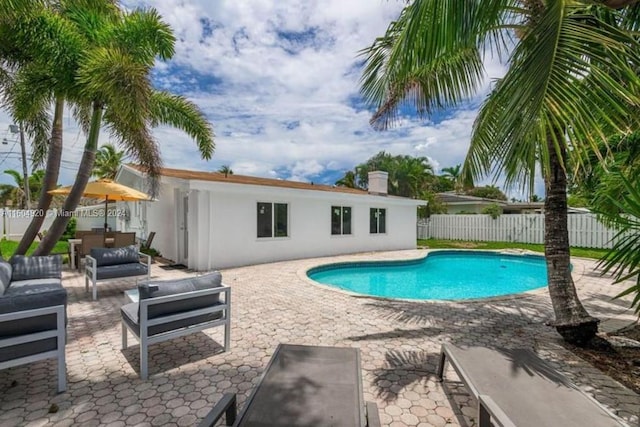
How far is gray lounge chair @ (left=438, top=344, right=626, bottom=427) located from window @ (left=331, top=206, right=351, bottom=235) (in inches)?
463

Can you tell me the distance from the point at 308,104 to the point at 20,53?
10.7m

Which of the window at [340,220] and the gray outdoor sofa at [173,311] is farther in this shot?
the window at [340,220]

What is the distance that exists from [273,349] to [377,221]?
13361 millimetres

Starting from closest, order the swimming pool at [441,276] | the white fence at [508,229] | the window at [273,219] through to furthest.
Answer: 1. the swimming pool at [441,276]
2. the window at [273,219]
3. the white fence at [508,229]

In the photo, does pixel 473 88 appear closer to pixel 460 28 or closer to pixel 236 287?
pixel 460 28

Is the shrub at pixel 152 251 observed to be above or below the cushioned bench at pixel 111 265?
below

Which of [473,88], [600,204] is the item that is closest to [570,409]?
[600,204]

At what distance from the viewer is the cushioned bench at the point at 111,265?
7.15 meters

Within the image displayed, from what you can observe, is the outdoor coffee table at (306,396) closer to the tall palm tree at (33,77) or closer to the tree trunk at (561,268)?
the tree trunk at (561,268)

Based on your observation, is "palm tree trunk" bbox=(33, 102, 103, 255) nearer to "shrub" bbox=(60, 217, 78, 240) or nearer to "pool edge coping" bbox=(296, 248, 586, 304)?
"pool edge coping" bbox=(296, 248, 586, 304)

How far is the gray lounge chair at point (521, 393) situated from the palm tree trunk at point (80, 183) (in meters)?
10.4

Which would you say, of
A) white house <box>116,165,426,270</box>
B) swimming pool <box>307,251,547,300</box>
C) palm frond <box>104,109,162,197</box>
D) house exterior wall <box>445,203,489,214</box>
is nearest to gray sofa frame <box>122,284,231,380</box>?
swimming pool <box>307,251,547,300</box>

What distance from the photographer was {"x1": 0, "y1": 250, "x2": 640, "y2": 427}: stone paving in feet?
10.5

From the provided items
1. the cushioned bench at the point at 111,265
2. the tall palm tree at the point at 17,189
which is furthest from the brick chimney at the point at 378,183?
the tall palm tree at the point at 17,189
